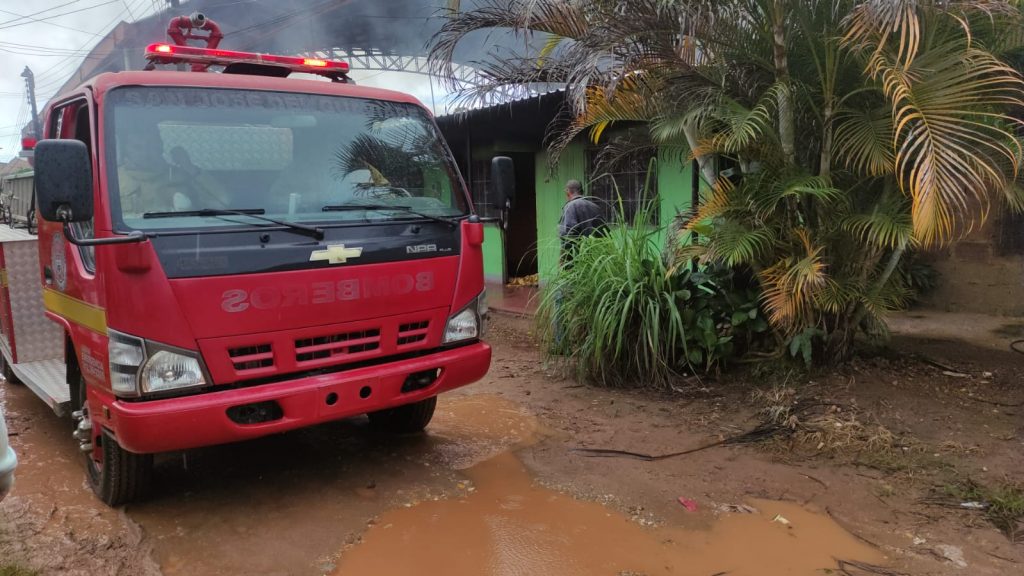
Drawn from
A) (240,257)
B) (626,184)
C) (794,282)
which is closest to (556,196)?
(626,184)

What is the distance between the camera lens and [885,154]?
13.8ft

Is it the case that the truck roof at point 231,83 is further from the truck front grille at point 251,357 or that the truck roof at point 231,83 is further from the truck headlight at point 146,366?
the truck front grille at point 251,357

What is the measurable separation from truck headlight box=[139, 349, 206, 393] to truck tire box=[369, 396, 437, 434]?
5.15 ft

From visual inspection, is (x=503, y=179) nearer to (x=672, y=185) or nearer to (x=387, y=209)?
(x=387, y=209)

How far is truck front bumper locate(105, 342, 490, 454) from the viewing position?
3.06 metres

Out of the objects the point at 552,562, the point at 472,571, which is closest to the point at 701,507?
the point at 552,562

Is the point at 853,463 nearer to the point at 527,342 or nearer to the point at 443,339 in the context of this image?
the point at 443,339

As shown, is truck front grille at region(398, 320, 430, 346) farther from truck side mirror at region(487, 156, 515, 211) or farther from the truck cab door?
the truck cab door

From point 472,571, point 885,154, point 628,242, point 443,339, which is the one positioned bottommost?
point 472,571

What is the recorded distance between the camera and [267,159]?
361 centimetres

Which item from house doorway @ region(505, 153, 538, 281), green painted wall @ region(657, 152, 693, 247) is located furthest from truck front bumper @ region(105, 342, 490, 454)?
house doorway @ region(505, 153, 538, 281)

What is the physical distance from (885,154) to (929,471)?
1.85 m

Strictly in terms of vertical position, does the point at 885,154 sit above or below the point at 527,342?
above

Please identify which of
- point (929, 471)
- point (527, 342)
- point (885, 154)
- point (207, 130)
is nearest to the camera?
point (207, 130)
